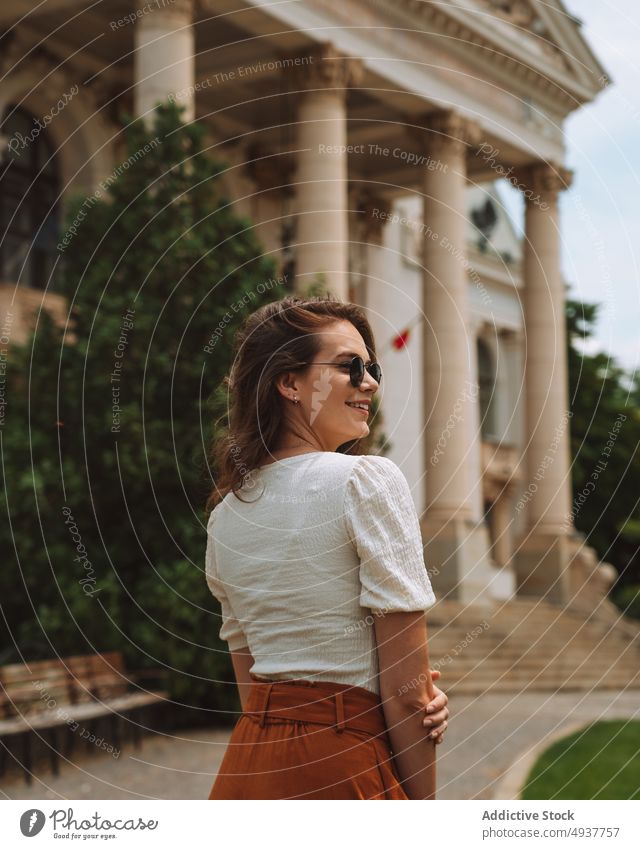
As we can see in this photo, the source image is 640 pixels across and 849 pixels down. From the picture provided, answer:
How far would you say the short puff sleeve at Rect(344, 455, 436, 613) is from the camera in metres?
2.89

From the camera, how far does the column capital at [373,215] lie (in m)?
33.5

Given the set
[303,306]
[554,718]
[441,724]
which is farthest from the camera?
[554,718]

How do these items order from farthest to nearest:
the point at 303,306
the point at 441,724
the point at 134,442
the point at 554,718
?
the point at 554,718, the point at 134,442, the point at 303,306, the point at 441,724

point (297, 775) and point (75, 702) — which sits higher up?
point (297, 775)

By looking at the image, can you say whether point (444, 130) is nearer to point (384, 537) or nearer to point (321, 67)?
point (321, 67)

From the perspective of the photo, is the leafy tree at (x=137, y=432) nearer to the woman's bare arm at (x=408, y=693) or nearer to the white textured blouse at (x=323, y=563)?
the white textured blouse at (x=323, y=563)

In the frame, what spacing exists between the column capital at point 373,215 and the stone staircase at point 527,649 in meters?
10.4

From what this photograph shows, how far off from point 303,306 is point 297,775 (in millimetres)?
1168

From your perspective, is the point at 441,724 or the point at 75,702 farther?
the point at 75,702

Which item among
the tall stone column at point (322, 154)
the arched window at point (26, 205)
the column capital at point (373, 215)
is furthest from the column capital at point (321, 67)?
the column capital at point (373, 215)

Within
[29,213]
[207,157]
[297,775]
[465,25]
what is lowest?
[297,775]
